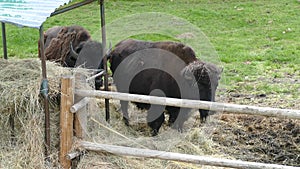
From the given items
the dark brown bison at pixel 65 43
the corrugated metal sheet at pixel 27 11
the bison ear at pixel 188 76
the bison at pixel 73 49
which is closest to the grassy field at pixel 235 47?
the bison ear at pixel 188 76

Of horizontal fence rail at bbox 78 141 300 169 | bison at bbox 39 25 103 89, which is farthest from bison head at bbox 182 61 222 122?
horizontal fence rail at bbox 78 141 300 169

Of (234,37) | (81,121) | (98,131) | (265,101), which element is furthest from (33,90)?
(234,37)

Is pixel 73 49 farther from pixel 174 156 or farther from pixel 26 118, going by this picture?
pixel 174 156

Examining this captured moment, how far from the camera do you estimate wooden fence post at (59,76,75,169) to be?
5473 mm

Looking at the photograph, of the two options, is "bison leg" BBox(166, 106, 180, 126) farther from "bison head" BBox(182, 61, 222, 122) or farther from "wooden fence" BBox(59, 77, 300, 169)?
"wooden fence" BBox(59, 77, 300, 169)

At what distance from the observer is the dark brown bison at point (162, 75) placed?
7211 mm

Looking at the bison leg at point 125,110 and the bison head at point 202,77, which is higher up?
the bison head at point 202,77

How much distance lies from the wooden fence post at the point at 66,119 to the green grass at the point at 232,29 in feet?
16.0

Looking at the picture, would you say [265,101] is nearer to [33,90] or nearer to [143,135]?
[143,135]

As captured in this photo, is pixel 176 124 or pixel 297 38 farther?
pixel 297 38

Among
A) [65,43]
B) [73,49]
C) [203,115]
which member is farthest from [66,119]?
[65,43]

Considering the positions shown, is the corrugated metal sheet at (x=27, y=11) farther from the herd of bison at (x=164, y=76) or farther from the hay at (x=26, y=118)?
the herd of bison at (x=164, y=76)

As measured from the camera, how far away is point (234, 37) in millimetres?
13844

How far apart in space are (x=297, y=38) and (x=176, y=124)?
6821mm
